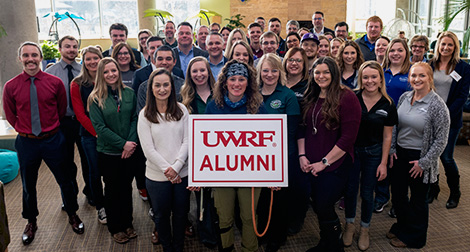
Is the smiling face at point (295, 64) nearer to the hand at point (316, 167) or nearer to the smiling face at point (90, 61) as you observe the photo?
the hand at point (316, 167)

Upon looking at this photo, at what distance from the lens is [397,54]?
3.49m

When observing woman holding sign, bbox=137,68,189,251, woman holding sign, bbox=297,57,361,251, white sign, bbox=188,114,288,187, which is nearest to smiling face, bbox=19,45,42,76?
woman holding sign, bbox=137,68,189,251

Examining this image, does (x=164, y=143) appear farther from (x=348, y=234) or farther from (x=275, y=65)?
(x=348, y=234)

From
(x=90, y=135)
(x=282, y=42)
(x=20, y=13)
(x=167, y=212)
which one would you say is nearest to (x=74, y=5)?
(x=20, y=13)

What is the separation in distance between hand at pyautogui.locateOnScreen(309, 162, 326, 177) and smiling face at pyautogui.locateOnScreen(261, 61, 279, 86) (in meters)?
0.71

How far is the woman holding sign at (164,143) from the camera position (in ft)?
8.36

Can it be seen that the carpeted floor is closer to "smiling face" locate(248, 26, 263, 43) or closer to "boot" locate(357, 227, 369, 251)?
"boot" locate(357, 227, 369, 251)

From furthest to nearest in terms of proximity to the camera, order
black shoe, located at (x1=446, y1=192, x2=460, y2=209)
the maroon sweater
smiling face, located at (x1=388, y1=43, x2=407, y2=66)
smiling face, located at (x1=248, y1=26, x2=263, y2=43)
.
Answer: smiling face, located at (x1=248, y1=26, x2=263, y2=43)
black shoe, located at (x1=446, y1=192, x2=460, y2=209)
smiling face, located at (x1=388, y1=43, x2=407, y2=66)
the maroon sweater

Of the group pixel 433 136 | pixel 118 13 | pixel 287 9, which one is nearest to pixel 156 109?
pixel 433 136

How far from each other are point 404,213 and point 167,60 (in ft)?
8.02

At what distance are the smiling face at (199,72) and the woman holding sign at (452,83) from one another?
2.45 metres

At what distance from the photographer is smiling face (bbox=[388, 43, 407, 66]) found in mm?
3486

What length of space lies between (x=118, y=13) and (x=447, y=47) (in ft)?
42.1

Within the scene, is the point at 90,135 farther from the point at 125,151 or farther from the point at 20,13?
the point at 20,13
